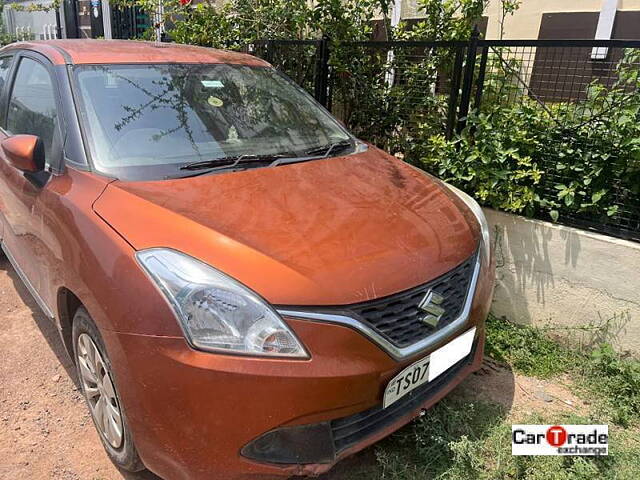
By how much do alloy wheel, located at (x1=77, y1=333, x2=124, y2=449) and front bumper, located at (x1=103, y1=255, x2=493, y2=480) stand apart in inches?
9.8

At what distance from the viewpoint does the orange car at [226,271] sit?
1671 millimetres

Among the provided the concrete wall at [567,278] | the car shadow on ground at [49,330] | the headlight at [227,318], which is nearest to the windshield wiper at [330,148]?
the concrete wall at [567,278]

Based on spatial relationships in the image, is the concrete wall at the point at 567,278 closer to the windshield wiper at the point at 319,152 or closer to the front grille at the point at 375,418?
the windshield wiper at the point at 319,152

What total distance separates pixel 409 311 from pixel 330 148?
1273 mm

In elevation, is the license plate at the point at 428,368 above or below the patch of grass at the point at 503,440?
above

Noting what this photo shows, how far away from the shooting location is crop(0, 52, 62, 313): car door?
2527mm

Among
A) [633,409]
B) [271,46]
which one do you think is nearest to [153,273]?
[633,409]

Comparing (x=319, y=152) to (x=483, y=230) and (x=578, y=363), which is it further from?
(x=578, y=363)

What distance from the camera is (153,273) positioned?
67.5 inches

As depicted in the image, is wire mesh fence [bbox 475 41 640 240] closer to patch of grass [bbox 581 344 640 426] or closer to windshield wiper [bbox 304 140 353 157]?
patch of grass [bbox 581 344 640 426]

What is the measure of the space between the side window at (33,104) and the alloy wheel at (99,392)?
100cm

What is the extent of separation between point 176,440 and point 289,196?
1.05 meters

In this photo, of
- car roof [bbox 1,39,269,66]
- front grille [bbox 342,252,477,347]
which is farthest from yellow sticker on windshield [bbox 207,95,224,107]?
front grille [bbox 342,252,477,347]

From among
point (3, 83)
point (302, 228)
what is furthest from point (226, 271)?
point (3, 83)
